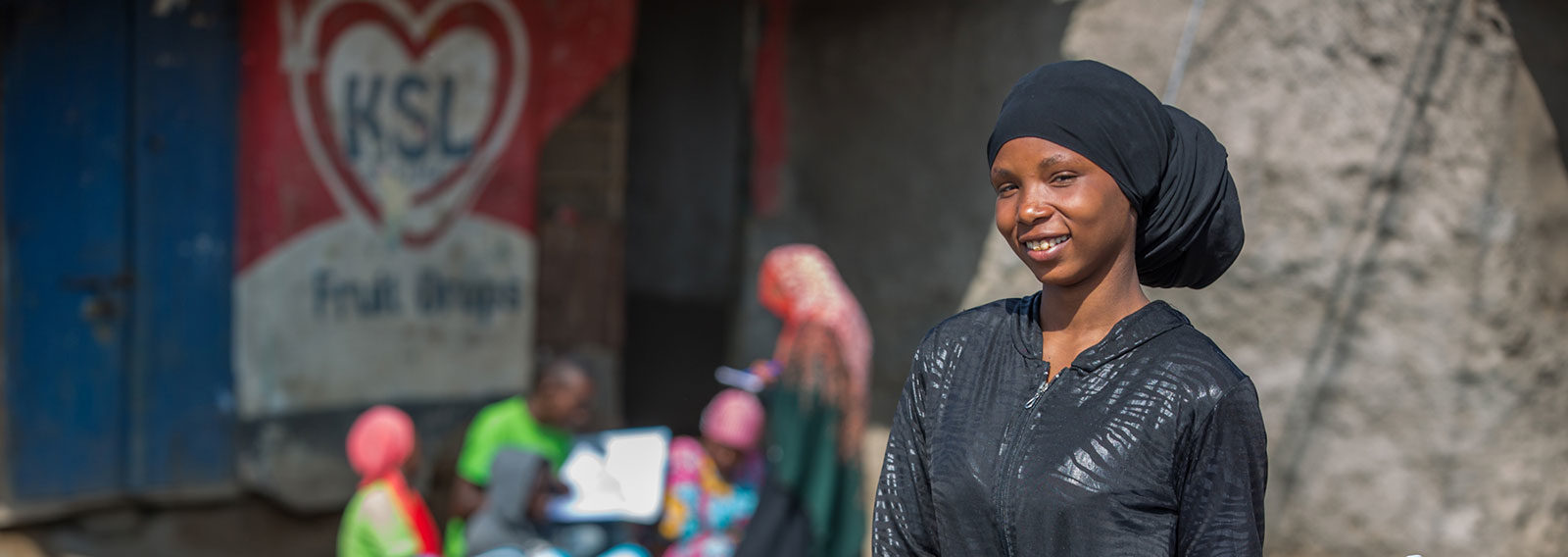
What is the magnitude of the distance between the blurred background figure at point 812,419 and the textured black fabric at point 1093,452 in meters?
2.46

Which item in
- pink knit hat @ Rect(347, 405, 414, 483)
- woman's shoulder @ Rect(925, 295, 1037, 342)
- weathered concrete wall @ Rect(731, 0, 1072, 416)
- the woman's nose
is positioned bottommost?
pink knit hat @ Rect(347, 405, 414, 483)

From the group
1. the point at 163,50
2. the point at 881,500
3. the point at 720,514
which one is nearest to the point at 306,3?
the point at 163,50

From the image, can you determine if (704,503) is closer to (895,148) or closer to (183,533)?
(895,148)

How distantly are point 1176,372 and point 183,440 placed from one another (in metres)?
4.43

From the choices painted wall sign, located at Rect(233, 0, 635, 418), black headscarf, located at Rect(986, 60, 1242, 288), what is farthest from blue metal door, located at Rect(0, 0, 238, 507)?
black headscarf, located at Rect(986, 60, 1242, 288)

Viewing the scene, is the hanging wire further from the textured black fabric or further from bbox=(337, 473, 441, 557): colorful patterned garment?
the textured black fabric

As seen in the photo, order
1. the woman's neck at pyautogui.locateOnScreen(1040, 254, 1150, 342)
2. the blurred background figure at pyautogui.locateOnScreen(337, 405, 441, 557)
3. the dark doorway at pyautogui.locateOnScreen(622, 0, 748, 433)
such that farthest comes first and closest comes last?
the dark doorway at pyautogui.locateOnScreen(622, 0, 748, 433)
the blurred background figure at pyautogui.locateOnScreen(337, 405, 441, 557)
the woman's neck at pyautogui.locateOnScreen(1040, 254, 1150, 342)

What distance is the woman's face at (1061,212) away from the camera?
1399 millimetres

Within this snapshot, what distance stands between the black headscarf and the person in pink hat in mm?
2770

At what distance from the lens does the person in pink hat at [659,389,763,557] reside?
414cm

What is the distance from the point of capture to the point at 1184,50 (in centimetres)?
402

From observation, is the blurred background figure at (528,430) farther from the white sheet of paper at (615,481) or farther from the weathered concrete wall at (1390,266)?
the weathered concrete wall at (1390,266)

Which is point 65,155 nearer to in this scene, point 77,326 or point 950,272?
point 77,326

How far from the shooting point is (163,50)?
15.7ft
